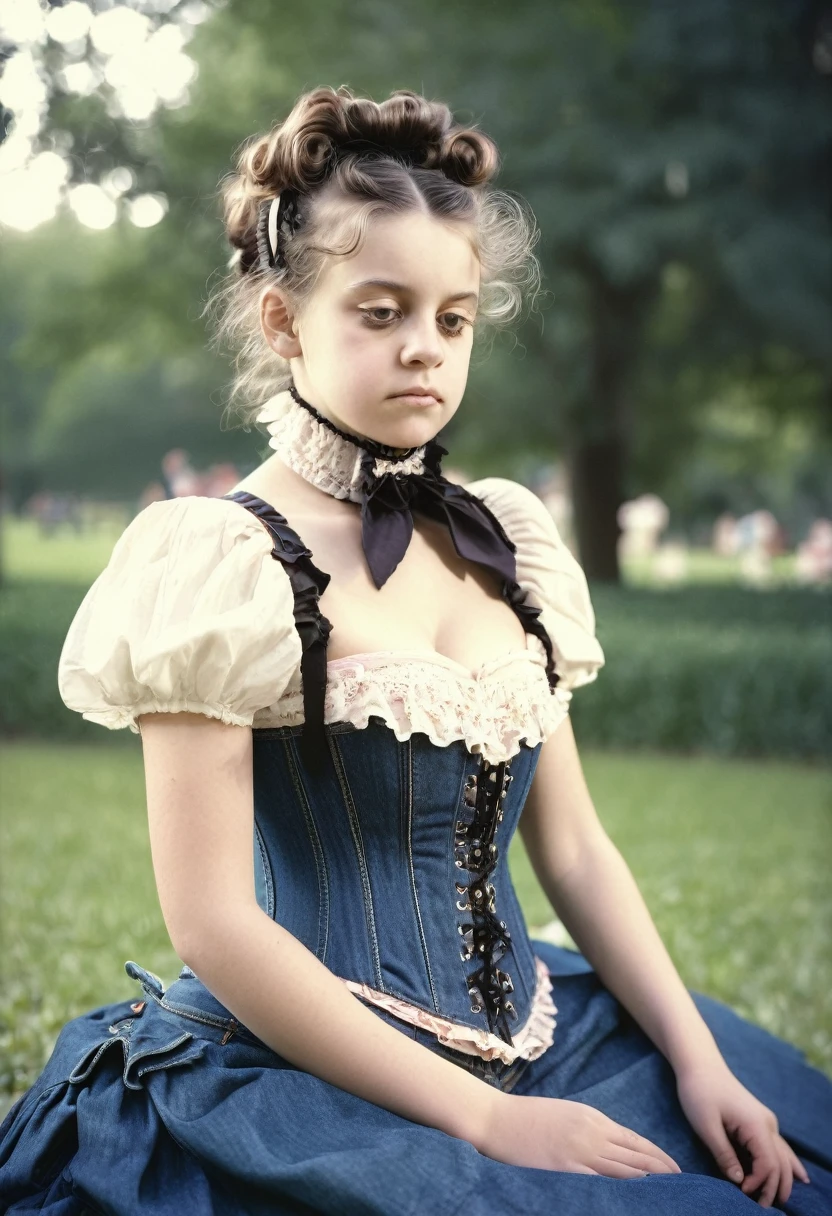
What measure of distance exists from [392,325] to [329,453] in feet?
0.65

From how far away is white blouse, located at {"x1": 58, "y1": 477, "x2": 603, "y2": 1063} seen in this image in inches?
51.3

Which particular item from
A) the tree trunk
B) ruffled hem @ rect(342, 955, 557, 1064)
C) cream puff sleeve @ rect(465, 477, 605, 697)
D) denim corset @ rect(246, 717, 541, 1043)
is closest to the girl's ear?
cream puff sleeve @ rect(465, 477, 605, 697)

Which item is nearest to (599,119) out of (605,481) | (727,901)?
(605,481)

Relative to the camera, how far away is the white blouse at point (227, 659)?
4.27 ft

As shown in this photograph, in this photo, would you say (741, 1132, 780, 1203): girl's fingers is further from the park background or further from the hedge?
the hedge

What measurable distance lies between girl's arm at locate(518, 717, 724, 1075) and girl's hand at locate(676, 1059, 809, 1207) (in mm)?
77

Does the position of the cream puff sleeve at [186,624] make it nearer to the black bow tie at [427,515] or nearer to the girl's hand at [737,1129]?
the black bow tie at [427,515]

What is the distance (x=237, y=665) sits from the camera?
1.30 meters

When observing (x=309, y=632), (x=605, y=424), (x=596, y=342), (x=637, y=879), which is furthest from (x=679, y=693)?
(x=309, y=632)

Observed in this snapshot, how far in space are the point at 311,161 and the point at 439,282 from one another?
220mm

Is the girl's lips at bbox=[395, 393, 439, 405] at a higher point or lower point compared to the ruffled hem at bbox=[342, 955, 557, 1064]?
higher

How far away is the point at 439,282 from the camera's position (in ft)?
4.82

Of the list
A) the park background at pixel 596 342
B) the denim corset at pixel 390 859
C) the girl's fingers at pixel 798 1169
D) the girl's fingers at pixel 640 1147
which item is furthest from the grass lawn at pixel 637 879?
the girl's fingers at pixel 640 1147

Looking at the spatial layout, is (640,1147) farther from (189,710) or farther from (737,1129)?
(189,710)
